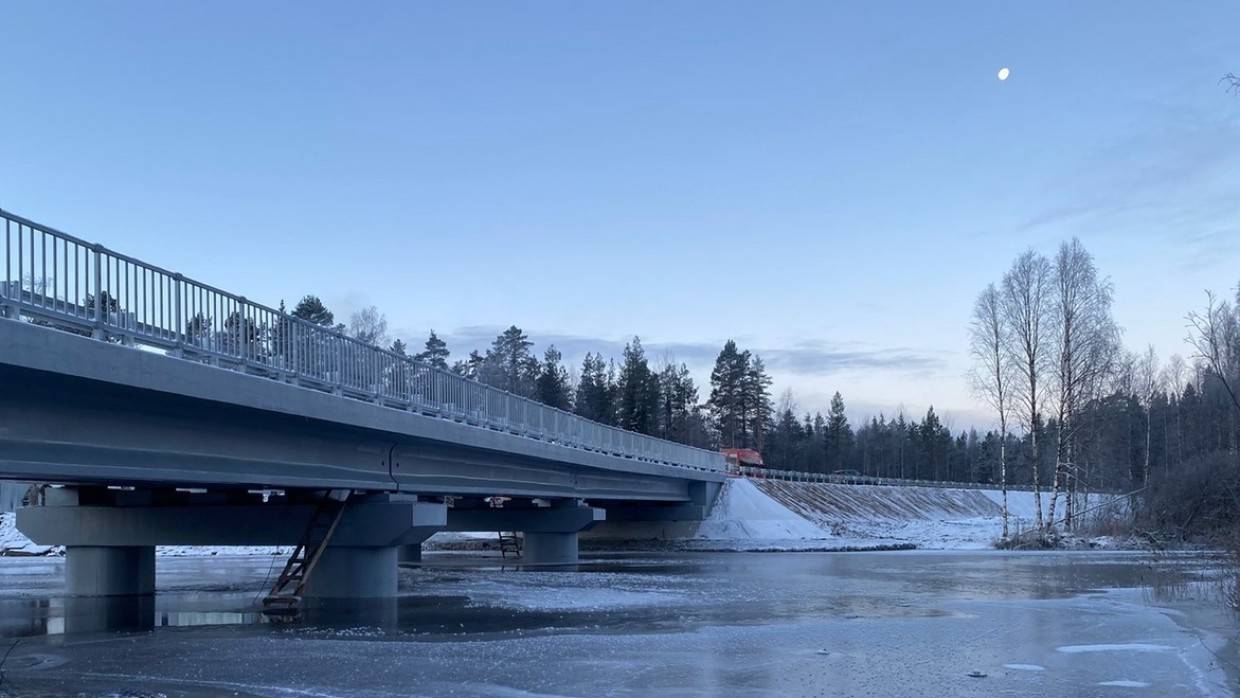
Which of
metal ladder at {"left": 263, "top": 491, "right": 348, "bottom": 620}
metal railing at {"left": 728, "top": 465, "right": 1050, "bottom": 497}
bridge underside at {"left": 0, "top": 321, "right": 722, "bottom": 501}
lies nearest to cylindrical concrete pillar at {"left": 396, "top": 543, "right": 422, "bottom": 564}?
bridge underside at {"left": 0, "top": 321, "right": 722, "bottom": 501}

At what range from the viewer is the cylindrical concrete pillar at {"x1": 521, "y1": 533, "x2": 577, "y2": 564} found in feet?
147

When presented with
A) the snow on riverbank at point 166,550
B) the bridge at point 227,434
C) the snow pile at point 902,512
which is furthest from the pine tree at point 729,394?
the bridge at point 227,434

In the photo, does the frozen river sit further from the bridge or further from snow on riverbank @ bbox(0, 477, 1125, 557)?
snow on riverbank @ bbox(0, 477, 1125, 557)

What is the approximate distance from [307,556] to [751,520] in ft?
124

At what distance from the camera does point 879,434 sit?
18562 centimetres

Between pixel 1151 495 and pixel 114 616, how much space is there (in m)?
40.4

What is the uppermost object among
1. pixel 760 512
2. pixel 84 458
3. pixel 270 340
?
pixel 270 340

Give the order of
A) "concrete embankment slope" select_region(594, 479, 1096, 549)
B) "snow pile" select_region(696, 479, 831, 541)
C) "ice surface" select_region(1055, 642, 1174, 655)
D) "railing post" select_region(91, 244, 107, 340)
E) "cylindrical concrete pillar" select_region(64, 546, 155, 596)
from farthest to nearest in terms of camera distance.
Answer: "snow pile" select_region(696, 479, 831, 541) < "concrete embankment slope" select_region(594, 479, 1096, 549) < "cylindrical concrete pillar" select_region(64, 546, 155, 596) < "ice surface" select_region(1055, 642, 1174, 655) < "railing post" select_region(91, 244, 107, 340)

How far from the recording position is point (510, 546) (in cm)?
5350

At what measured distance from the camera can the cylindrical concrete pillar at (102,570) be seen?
28047 mm

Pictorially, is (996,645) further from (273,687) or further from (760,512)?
(760,512)

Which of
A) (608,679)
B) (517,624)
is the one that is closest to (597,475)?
(517,624)

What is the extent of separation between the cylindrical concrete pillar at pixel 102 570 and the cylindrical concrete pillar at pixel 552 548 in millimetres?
18542

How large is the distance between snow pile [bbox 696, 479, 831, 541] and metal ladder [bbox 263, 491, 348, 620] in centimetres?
3416
